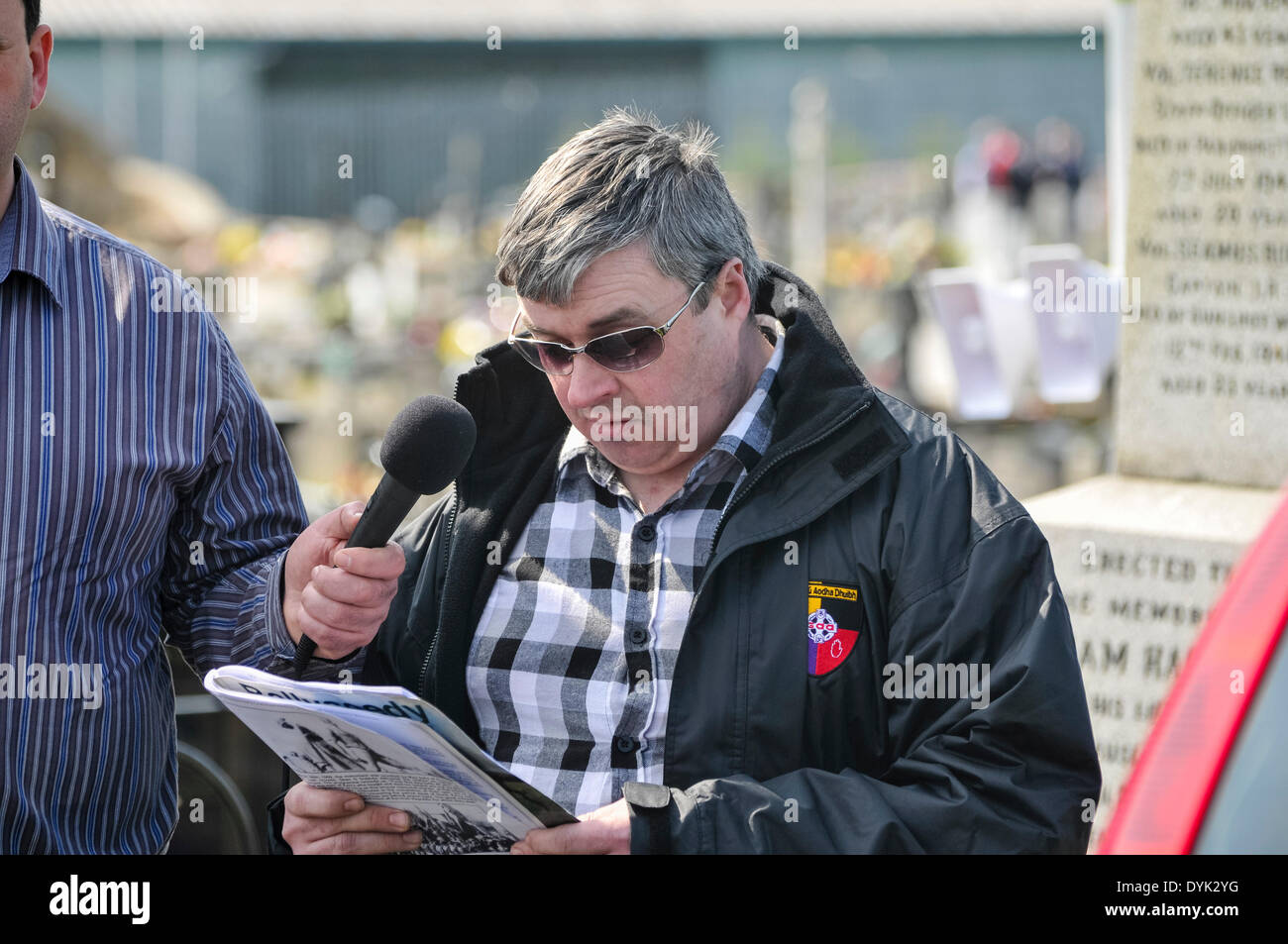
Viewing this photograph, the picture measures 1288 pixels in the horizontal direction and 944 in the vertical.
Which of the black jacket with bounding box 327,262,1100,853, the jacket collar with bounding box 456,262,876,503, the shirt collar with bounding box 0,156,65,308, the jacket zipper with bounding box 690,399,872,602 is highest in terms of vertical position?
the shirt collar with bounding box 0,156,65,308

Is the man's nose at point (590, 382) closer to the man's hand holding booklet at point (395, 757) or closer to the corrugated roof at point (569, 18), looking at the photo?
the man's hand holding booklet at point (395, 757)

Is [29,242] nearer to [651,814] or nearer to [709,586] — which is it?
[709,586]

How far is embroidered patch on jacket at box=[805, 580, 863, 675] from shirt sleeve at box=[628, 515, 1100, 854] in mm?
92

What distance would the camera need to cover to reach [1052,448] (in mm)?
8867

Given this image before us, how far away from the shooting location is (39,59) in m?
2.20

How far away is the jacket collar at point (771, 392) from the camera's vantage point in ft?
7.57

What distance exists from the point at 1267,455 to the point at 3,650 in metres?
3.23

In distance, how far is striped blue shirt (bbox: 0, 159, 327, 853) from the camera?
2145 mm

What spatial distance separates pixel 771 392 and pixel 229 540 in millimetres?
952

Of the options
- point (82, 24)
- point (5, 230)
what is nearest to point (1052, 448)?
point (5, 230)

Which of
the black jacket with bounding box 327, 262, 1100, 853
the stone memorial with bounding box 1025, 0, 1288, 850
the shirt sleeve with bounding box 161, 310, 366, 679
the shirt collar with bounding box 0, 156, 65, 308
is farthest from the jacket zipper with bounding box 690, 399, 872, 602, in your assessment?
the stone memorial with bounding box 1025, 0, 1288, 850

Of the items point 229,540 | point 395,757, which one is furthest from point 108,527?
point 395,757

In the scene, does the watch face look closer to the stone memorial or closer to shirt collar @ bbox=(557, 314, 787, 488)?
shirt collar @ bbox=(557, 314, 787, 488)
